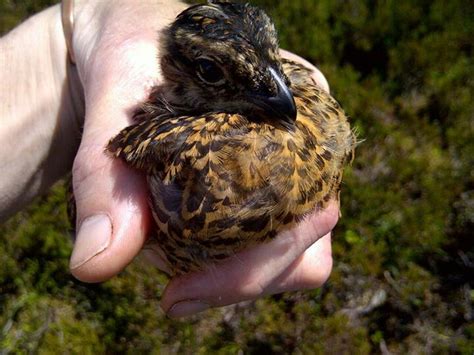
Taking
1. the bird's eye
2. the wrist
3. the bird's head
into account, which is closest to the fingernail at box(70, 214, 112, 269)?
the bird's head

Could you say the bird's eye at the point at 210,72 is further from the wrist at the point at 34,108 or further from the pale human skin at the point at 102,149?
the wrist at the point at 34,108

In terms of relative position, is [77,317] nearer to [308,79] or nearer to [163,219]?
[163,219]

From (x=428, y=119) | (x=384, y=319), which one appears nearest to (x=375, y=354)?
(x=384, y=319)

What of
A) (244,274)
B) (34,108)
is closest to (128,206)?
(244,274)

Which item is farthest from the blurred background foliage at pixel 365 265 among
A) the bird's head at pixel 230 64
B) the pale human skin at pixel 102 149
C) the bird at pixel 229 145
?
the bird's head at pixel 230 64

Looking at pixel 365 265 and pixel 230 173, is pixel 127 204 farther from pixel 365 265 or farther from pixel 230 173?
pixel 365 265

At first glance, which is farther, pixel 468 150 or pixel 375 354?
pixel 468 150

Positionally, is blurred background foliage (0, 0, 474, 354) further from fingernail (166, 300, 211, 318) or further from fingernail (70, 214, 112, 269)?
fingernail (70, 214, 112, 269)
